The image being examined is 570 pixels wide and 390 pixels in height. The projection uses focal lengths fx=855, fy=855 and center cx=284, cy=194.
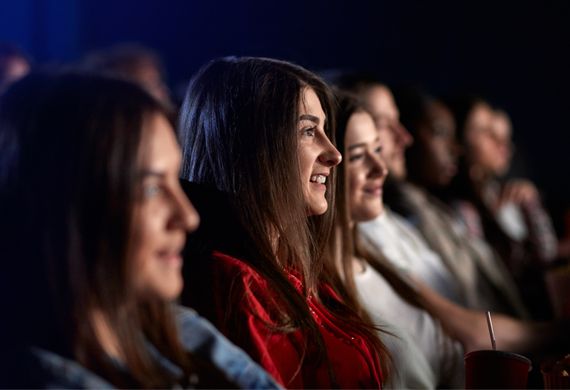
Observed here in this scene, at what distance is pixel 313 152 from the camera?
45.4 inches

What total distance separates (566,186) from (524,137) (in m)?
0.28

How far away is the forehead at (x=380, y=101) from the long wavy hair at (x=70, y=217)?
1300 millimetres

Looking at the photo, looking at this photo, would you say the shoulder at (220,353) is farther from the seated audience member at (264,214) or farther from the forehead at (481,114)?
the forehead at (481,114)

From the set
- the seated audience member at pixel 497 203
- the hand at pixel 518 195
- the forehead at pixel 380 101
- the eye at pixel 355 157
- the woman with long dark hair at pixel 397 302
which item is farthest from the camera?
the hand at pixel 518 195

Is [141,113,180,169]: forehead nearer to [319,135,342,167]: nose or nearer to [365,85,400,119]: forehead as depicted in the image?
[319,135,342,167]: nose

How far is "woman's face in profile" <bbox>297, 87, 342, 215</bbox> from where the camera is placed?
114 cm

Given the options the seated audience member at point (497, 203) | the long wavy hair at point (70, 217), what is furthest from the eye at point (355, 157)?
the seated audience member at point (497, 203)

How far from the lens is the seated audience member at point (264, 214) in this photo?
3.47 ft

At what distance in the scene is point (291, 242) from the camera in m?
1.14

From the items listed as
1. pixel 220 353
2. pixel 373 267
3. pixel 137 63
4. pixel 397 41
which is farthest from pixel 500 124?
pixel 220 353

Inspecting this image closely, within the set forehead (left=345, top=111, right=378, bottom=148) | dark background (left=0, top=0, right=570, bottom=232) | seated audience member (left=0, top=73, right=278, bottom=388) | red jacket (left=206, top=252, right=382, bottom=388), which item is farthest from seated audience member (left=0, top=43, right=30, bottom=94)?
seated audience member (left=0, top=73, right=278, bottom=388)

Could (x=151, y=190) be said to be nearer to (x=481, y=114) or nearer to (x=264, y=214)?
(x=264, y=214)

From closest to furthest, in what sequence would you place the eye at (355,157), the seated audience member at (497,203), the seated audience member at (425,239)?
the eye at (355,157), the seated audience member at (425,239), the seated audience member at (497,203)

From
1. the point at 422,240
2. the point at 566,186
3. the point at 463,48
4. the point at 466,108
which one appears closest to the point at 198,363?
the point at 422,240
